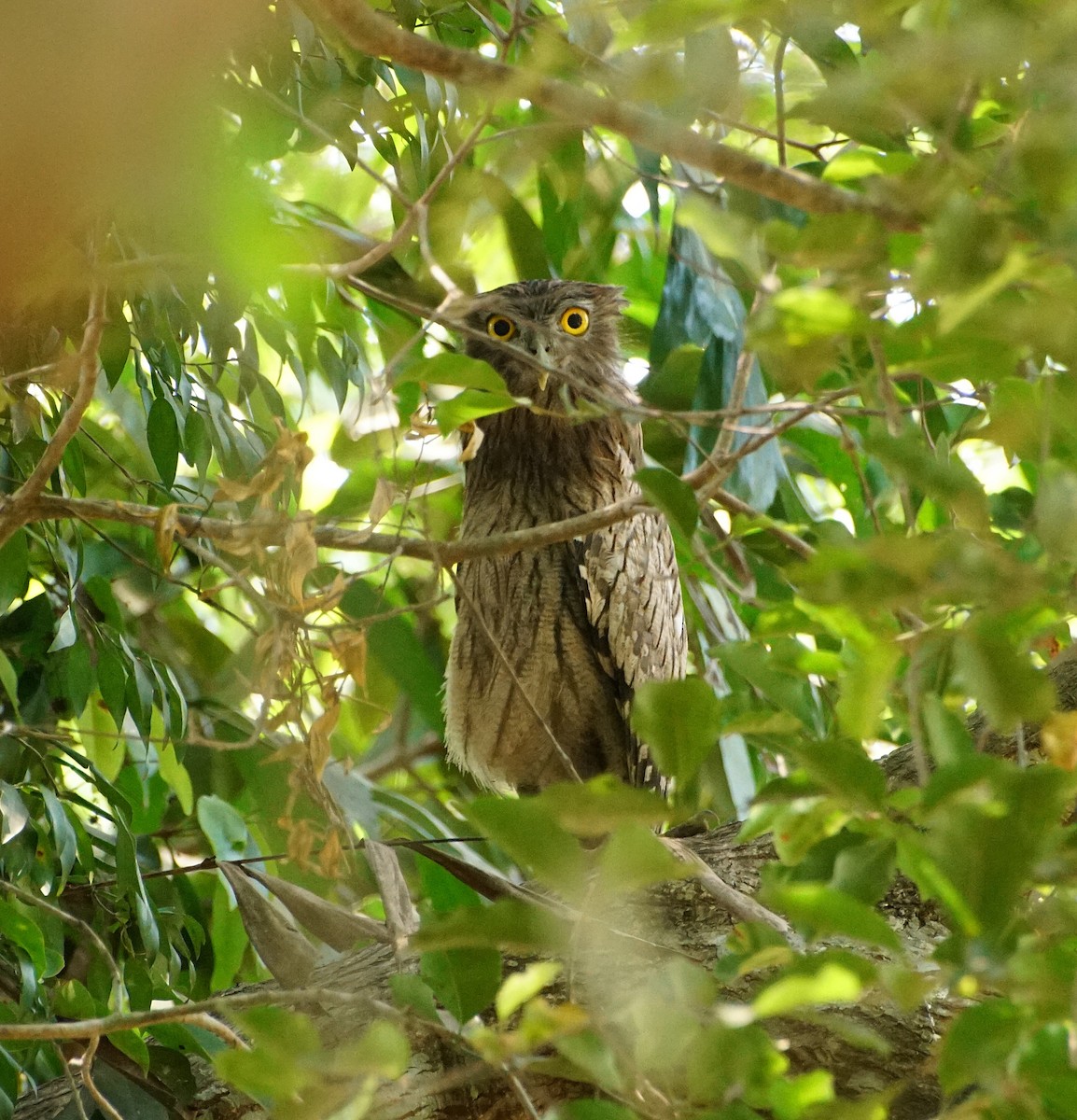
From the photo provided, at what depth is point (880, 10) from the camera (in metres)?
0.81

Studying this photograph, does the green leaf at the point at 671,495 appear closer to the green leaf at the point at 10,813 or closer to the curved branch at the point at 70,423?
the curved branch at the point at 70,423

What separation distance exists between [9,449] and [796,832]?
1.51 metres

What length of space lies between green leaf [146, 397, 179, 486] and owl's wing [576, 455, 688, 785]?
1.25m

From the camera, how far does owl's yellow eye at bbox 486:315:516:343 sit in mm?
3072

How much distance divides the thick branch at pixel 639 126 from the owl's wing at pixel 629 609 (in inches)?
76.0

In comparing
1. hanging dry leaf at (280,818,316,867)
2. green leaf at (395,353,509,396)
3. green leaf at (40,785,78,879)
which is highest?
green leaf at (395,353,509,396)

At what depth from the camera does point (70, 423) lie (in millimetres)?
1439

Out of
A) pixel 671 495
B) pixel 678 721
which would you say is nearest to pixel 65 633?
pixel 671 495

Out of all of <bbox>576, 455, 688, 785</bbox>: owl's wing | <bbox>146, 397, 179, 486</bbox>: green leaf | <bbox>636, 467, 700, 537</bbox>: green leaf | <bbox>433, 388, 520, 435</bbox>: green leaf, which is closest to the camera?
<bbox>636, 467, 700, 537</bbox>: green leaf

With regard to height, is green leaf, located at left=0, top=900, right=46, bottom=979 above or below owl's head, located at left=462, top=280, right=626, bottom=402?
below

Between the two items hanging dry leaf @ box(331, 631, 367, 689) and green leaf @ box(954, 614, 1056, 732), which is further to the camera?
hanging dry leaf @ box(331, 631, 367, 689)

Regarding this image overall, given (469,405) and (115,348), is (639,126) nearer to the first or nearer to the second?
(469,405)

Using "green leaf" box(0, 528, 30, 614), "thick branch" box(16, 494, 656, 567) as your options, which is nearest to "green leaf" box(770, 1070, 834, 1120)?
"thick branch" box(16, 494, 656, 567)

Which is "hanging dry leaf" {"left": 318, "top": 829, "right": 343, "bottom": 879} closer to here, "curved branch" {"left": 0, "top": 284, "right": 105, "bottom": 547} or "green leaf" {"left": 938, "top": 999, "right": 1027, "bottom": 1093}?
"curved branch" {"left": 0, "top": 284, "right": 105, "bottom": 547}
